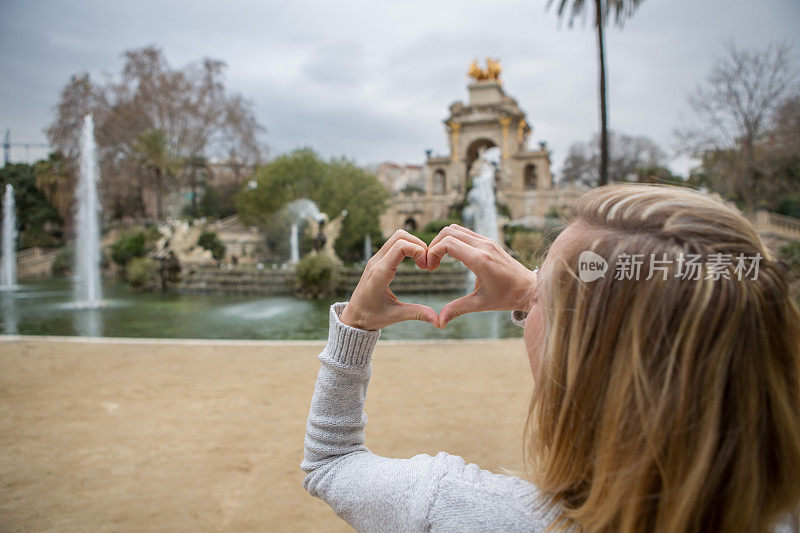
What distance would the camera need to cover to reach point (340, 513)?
1.10 m

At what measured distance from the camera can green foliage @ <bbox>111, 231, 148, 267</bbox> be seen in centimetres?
2980

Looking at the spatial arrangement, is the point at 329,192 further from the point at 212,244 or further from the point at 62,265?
the point at 62,265

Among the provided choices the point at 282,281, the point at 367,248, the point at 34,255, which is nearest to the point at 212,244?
the point at 367,248

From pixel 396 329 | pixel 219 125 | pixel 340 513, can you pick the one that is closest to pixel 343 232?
pixel 219 125

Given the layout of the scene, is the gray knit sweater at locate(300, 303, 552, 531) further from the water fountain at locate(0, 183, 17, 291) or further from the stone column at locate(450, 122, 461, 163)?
the stone column at locate(450, 122, 461, 163)

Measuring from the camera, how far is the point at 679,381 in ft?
2.46

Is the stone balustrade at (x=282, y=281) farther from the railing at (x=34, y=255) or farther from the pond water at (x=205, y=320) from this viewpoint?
the railing at (x=34, y=255)

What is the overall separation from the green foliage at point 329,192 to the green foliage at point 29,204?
15.5 m

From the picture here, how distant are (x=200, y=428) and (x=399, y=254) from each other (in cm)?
407

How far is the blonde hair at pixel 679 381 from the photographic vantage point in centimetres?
74

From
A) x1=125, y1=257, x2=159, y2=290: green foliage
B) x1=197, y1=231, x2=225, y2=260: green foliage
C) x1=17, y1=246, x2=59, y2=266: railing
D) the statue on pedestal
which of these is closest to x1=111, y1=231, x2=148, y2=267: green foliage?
x1=197, y1=231, x2=225, y2=260: green foliage

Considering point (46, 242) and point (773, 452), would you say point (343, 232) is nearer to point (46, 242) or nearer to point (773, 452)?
point (46, 242)

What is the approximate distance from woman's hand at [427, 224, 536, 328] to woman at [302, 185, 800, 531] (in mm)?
138

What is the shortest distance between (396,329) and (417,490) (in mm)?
10406
